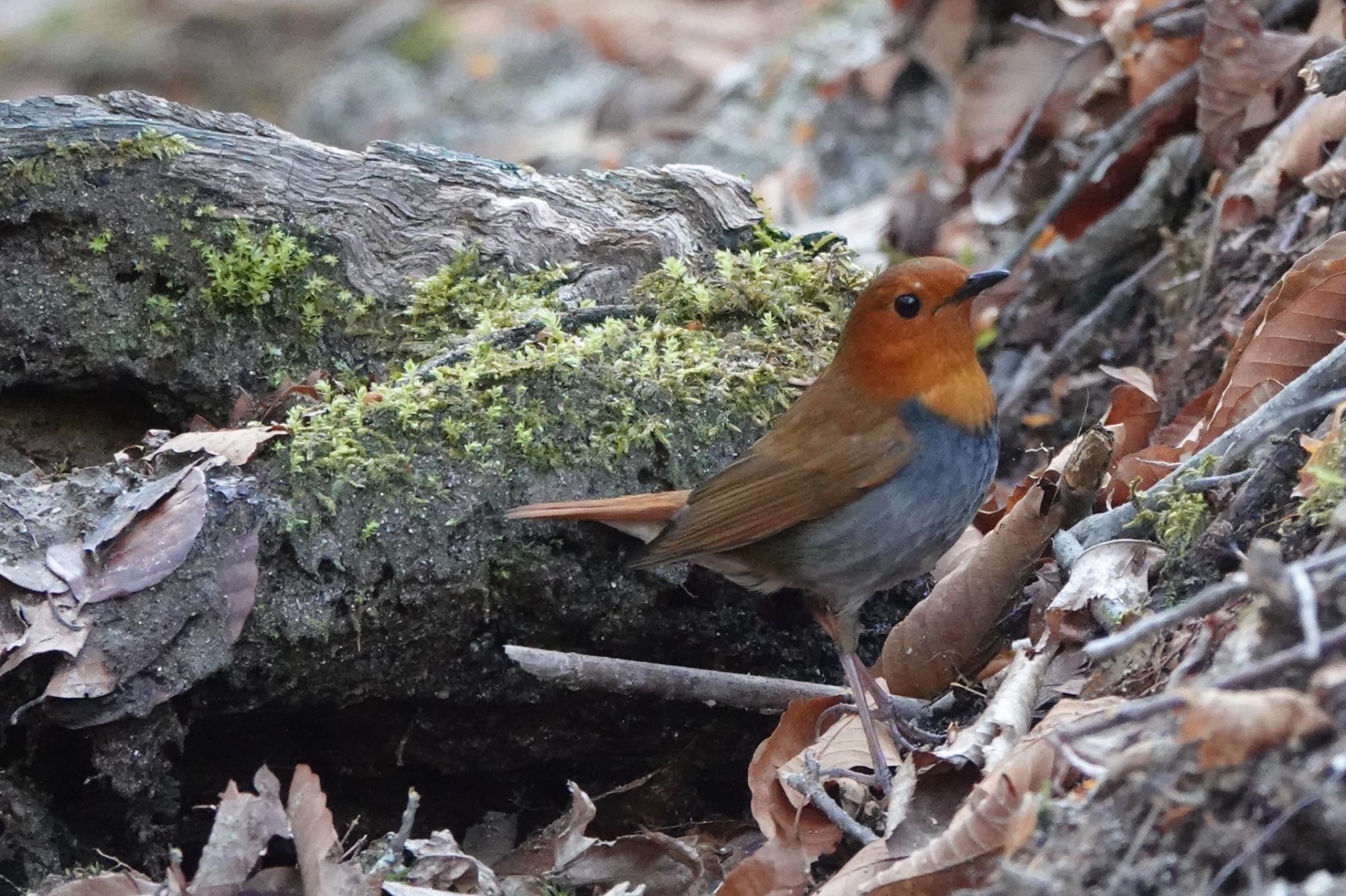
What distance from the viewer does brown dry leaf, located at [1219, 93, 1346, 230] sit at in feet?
14.1

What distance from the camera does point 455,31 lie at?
38.9 feet

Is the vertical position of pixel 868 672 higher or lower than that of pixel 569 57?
lower

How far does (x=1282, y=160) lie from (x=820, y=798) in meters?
2.73

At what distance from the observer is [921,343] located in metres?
3.79

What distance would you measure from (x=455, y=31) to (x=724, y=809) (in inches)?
369

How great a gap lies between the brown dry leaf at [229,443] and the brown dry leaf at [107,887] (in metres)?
0.94

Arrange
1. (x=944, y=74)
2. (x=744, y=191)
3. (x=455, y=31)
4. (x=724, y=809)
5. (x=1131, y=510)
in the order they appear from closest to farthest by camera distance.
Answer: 1. (x=1131, y=510)
2. (x=724, y=809)
3. (x=744, y=191)
4. (x=944, y=74)
5. (x=455, y=31)

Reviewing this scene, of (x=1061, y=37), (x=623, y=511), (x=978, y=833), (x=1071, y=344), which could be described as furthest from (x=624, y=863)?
(x=1061, y=37)

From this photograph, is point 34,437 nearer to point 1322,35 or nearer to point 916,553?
point 916,553

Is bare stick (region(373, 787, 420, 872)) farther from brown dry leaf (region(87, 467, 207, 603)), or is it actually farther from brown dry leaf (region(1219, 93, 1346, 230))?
brown dry leaf (region(1219, 93, 1346, 230))

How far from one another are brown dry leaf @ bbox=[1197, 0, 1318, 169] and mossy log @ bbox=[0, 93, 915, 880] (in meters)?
1.44

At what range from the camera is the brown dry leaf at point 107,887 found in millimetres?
2908

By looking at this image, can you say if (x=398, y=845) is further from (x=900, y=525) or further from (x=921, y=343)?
(x=921, y=343)

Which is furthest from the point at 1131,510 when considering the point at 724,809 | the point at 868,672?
the point at 724,809
